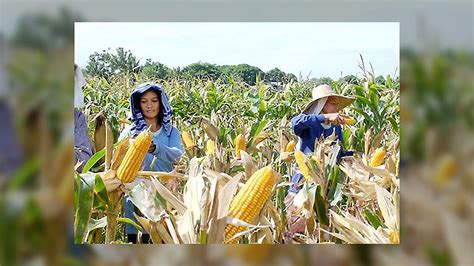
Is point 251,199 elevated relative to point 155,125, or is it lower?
lower

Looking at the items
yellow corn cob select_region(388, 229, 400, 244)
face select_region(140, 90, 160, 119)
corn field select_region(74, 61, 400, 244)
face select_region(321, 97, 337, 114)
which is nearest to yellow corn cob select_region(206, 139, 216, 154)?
corn field select_region(74, 61, 400, 244)

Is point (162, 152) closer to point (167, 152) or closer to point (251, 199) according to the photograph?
point (167, 152)

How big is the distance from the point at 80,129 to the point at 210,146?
10.1 inches

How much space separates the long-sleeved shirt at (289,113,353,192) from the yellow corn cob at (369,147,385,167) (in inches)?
1.9

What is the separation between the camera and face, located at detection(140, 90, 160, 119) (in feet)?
2.70

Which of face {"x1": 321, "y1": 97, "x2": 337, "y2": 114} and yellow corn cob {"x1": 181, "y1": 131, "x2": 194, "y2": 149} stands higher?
face {"x1": 321, "y1": 97, "x2": 337, "y2": 114}

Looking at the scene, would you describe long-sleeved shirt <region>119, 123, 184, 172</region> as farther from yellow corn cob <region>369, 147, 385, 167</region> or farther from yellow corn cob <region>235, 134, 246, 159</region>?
yellow corn cob <region>369, 147, 385, 167</region>

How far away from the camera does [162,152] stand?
0.83 meters

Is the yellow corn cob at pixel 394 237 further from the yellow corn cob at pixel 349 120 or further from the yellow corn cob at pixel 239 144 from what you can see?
the yellow corn cob at pixel 239 144

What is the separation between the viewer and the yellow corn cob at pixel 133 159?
77 cm

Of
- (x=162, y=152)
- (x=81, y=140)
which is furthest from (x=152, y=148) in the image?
(x=81, y=140)

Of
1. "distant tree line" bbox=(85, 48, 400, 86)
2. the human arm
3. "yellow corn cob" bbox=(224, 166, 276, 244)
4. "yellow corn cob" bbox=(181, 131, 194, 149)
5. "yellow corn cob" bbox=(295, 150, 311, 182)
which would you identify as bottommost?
"yellow corn cob" bbox=(224, 166, 276, 244)

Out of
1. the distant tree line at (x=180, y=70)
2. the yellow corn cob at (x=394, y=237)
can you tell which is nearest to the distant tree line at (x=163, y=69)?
the distant tree line at (x=180, y=70)
